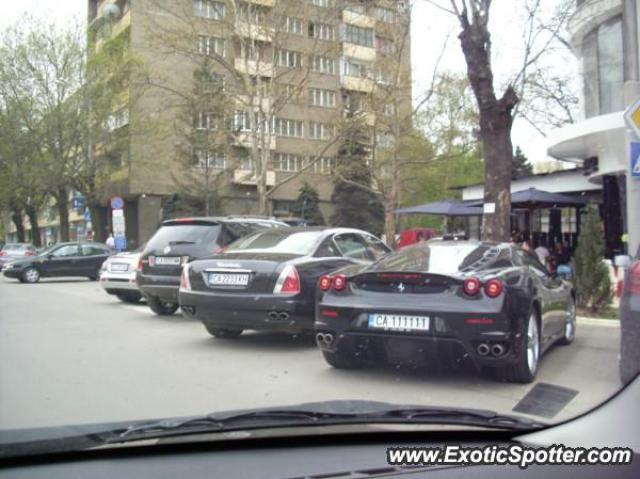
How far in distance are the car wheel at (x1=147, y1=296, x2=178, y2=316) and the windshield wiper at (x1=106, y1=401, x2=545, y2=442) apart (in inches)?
317

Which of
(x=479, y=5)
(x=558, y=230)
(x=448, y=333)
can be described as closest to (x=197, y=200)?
(x=558, y=230)

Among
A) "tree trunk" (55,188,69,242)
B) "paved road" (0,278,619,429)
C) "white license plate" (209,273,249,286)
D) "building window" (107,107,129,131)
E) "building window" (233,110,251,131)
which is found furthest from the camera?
"tree trunk" (55,188,69,242)

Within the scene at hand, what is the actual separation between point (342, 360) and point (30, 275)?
17.5 metres

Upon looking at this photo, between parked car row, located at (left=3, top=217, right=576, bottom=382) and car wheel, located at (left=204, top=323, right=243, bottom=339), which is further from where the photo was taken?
car wheel, located at (left=204, top=323, right=243, bottom=339)

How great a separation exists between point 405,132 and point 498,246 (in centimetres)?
2442

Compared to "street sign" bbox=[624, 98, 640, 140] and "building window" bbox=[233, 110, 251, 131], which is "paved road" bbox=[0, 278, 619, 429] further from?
"building window" bbox=[233, 110, 251, 131]

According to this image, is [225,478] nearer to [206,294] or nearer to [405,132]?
Answer: [206,294]

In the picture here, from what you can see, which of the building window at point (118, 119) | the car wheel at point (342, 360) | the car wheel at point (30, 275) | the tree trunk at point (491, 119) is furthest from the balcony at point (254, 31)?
the car wheel at point (342, 360)

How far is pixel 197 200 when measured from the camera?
40406mm

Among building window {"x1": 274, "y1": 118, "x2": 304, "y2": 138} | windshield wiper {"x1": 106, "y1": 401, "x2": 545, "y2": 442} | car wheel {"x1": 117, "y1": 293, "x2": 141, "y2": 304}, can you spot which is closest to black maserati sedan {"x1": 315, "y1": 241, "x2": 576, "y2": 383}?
windshield wiper {"x1": 106, "y1": 401, "x2": 545, "y2": 442}

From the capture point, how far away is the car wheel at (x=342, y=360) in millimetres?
6230

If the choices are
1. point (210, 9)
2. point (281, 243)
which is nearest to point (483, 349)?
point (281, 243)

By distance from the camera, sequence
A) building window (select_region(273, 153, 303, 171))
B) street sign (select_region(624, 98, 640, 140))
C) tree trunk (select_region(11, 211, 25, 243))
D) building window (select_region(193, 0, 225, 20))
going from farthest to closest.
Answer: tree trunk (select_region(11, 211, 25, 243)) → building window (select_region(273, 153, 303, 171)) → building window (select_region(193, 0, 225, 20)) → street sign (select_region(624, 98, 640, 140))

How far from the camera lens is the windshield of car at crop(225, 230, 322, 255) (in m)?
8.09
